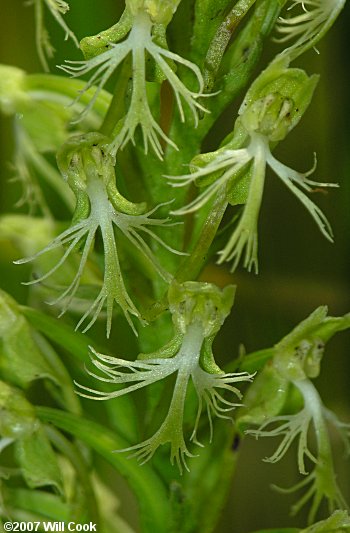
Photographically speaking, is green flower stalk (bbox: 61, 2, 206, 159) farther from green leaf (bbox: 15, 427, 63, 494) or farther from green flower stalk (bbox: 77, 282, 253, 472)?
green leaf (bbox: 15, 427, 63, 494)

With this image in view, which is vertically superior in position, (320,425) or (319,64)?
(319,64)

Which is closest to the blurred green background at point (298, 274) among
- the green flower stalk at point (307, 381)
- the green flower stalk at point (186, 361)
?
the green flower stalk at point (307, 381)

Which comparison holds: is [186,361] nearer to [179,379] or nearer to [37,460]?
[179,379]

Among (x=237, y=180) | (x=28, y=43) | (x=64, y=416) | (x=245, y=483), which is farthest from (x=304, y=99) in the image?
(x=245, y=483)

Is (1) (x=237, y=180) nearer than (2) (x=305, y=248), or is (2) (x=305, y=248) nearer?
(1) (x=237, y=180)

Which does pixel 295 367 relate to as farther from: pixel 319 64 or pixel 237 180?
pixel 319 64

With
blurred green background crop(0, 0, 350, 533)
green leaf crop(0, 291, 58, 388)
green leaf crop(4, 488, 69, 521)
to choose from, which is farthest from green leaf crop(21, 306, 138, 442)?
blurred green background crop(0, 0, 350, 533)

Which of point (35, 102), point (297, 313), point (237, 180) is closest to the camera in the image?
point (237, 180)
